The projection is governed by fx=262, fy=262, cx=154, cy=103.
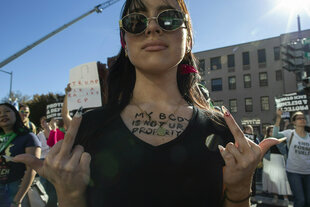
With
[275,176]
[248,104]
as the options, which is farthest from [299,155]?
[248,104]

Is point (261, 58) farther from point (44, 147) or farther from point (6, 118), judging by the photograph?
point (6, 118)

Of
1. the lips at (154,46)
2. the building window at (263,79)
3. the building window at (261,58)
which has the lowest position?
the lips at (154,46)

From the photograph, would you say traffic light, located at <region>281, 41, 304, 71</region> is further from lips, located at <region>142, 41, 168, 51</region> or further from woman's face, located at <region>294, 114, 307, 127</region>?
lips, located at <region>142, 41, 168, 51</region>

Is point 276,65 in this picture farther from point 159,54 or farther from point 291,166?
point 159,54

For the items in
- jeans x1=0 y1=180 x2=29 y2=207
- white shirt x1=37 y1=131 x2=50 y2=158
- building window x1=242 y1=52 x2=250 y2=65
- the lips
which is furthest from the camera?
building window x1=242 y1=52 x2=250 y2=65

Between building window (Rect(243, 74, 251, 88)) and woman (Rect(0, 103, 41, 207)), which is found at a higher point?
building window (Rect(243, 74, 251, 88))

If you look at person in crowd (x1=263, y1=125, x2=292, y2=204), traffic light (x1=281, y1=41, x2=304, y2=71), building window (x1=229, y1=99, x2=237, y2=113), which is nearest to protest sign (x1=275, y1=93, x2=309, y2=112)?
traffic light (x1=281, y1=41, x2=304, y2=71)

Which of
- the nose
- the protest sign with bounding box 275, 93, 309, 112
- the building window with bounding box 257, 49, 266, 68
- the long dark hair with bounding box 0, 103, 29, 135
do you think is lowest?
the long dark hair with bounding box 0, 103, 29, 135

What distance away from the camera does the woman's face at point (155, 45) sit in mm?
1343

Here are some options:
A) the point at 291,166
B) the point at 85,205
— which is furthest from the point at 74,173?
the point at 291,166

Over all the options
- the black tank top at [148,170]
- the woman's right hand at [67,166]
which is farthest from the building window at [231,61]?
the woman's right hand at [67,166]

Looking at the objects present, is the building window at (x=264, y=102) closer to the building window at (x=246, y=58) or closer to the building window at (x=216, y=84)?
the building window at (x=246, y=58)

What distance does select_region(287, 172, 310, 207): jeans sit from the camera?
4.81 m

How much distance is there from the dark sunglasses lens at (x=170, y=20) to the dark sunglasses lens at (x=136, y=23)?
9 centimetres
